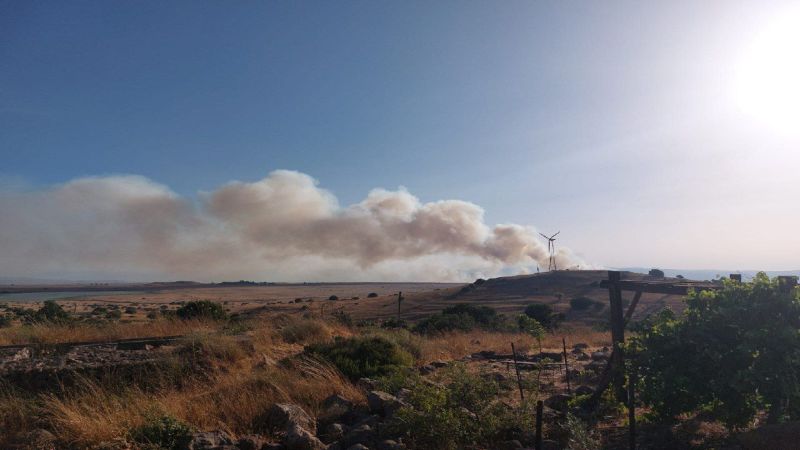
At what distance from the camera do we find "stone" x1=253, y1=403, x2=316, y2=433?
306 inches

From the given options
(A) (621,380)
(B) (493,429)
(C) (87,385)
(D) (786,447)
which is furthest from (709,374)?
(C) (87,385)

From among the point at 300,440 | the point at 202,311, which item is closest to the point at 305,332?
the point at 202,311

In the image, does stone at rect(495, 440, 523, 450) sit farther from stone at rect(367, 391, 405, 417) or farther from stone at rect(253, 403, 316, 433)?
stone at rect(253, 403, 316, 433)

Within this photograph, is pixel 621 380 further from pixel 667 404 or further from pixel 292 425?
pixel 292 425

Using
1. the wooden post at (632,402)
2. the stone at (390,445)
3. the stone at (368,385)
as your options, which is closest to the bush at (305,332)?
the stone at (368,385)

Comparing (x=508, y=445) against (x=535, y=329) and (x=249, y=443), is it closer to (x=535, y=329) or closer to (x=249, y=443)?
(x=249, y=443)

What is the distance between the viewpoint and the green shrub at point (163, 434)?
266 inches

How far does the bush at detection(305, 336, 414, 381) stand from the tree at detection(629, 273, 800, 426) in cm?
613

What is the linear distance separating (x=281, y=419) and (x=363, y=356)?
214 inches

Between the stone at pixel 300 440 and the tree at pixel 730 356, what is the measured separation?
474cm

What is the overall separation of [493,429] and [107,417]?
18.5 ft

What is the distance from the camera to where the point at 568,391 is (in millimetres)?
10734

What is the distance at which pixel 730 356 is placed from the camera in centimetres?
698

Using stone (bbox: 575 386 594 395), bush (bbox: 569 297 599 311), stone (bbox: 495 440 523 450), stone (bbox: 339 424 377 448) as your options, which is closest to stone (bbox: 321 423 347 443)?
stone (bbox: 339 424 377 448)
